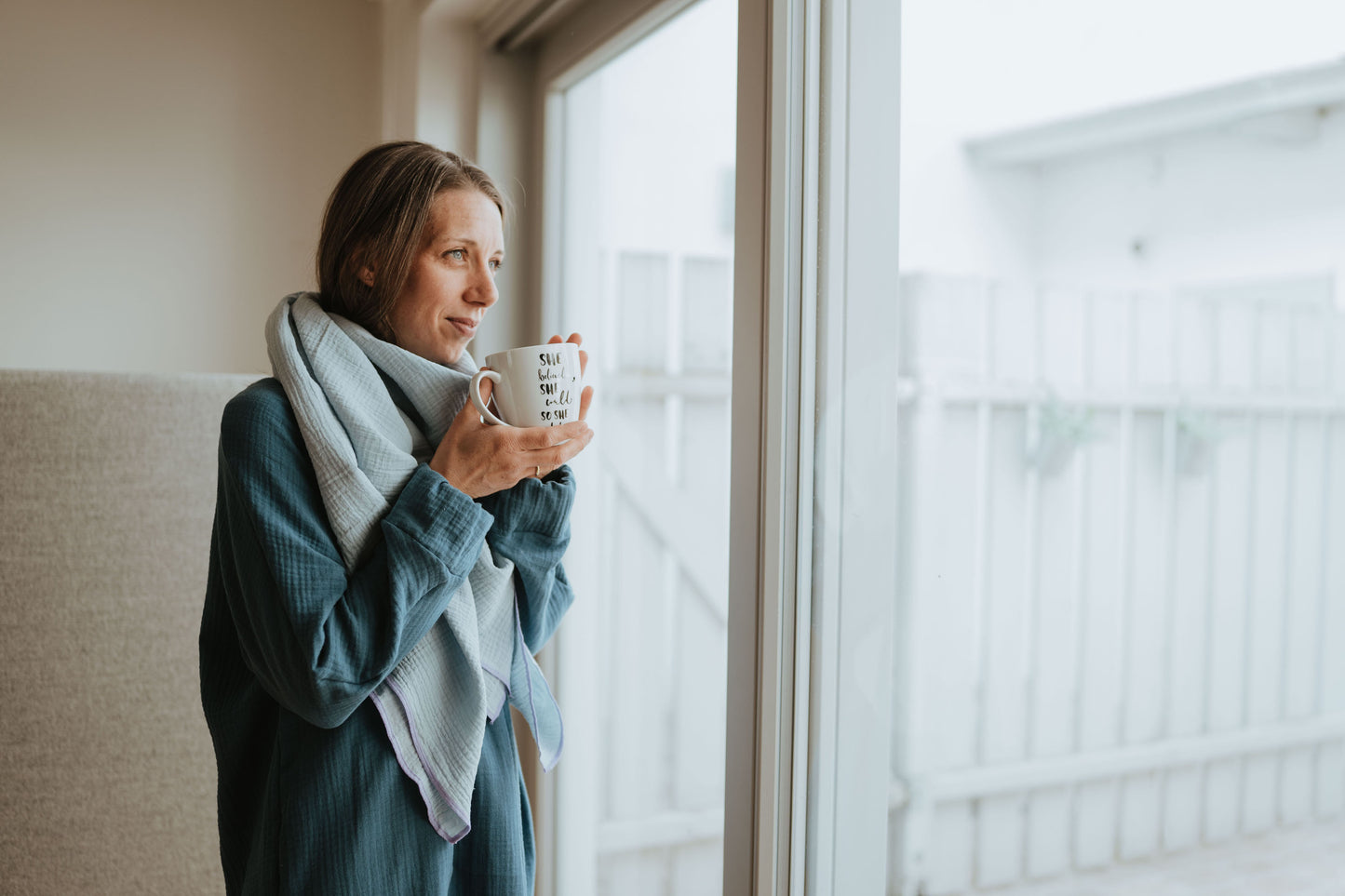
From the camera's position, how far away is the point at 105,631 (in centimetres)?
142

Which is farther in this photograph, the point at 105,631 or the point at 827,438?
the point at 105,631

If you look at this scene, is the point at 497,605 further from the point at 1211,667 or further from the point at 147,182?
the point at 147,182

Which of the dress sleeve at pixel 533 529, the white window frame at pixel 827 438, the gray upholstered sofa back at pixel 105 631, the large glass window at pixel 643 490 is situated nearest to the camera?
the dress sleeve at pixel 533 529

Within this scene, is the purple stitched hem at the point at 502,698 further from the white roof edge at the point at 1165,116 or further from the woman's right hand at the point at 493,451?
the white roof edge at the point at 1165,116

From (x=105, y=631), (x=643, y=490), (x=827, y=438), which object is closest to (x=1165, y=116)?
(x=827, y=438)

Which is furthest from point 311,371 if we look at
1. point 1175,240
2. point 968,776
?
point 968,776

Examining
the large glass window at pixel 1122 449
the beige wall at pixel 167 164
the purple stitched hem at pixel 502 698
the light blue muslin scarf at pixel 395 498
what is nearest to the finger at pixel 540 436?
the light blue muslin scarf at pixel 395 498

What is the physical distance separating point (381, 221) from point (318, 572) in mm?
330

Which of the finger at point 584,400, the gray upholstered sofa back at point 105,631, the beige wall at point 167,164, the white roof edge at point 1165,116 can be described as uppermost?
the beige wall at point 167,164

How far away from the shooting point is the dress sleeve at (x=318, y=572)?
2.49 feet

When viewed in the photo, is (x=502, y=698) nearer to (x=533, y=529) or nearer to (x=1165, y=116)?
(x=533, y=529)

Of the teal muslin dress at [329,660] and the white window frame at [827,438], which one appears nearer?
the teal muslin dress at [329,660]

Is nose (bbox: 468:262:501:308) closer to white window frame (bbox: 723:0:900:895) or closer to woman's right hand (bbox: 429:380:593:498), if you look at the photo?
woman's right hand (bbox: 429:380:593:498)

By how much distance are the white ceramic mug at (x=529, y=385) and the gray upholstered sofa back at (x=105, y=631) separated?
837mm
